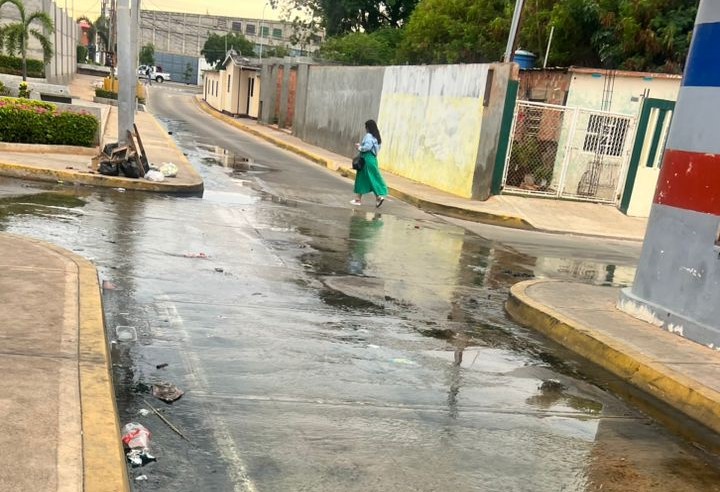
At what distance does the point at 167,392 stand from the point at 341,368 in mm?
1305

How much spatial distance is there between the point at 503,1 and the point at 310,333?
88.6ft

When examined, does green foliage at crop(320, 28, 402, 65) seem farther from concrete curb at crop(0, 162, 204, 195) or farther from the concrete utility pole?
concrete curb at crop(0, 162, 204, 195)

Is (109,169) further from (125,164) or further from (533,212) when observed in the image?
(533,212)

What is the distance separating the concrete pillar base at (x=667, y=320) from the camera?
6215 millimetres

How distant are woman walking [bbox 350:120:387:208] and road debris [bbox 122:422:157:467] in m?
10.6

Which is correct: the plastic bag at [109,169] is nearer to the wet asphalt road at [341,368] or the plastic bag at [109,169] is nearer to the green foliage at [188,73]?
the wet asphalt road at [341,368]

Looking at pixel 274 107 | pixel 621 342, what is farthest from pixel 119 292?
pixel 274 107

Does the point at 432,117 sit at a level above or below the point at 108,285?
above

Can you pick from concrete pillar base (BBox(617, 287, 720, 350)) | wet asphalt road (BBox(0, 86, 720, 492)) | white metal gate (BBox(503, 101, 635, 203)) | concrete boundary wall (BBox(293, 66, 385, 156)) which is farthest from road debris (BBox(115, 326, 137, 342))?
concrete boundary wall (BBox(293, 66, 385, 156))

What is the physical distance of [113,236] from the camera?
8578 millimetres

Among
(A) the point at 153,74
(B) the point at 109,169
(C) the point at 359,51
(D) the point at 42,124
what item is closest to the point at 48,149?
(D) the point at 42,124

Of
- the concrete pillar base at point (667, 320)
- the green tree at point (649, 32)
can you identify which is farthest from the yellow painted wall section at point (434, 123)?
the concrete pillar base at point (667, 320)

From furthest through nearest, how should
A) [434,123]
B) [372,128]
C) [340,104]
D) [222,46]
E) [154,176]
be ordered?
[222,46]
[340,104]
[434,123]
[372,128]
[154,176]

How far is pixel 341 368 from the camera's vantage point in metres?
5.06
